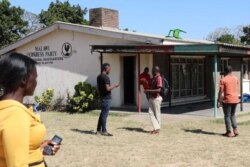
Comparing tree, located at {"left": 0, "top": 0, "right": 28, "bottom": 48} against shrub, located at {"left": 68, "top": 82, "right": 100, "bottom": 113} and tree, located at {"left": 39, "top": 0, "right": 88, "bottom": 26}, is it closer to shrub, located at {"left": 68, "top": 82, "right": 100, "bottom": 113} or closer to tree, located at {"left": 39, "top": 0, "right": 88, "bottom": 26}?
tree, located at {"left": 39, "top": 0, "right": 88, "bottom": 26}

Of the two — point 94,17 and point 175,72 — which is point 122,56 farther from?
point 94,17

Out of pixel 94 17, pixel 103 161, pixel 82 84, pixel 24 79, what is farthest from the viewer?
pixel 94 17

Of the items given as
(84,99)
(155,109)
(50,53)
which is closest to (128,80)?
(84,99)

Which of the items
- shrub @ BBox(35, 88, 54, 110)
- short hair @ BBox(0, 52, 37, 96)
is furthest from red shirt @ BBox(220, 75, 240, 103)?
shrub @ BBox(35, 88, 54, 110)

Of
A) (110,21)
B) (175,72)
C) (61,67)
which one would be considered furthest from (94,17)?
(175,72)

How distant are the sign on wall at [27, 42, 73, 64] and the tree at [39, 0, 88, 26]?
24438 mm

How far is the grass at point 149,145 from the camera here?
27.9ft

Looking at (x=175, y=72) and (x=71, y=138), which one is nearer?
(x=71, y=138)

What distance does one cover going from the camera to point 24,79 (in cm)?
268

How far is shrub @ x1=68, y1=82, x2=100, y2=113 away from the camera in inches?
691

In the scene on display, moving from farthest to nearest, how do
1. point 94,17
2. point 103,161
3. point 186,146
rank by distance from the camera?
point 94,17 → point 186,146 → point 103,161

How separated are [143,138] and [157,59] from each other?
24.5 ft

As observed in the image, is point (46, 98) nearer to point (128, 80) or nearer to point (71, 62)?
point (71, 62)

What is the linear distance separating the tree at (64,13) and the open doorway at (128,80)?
27.3 m
